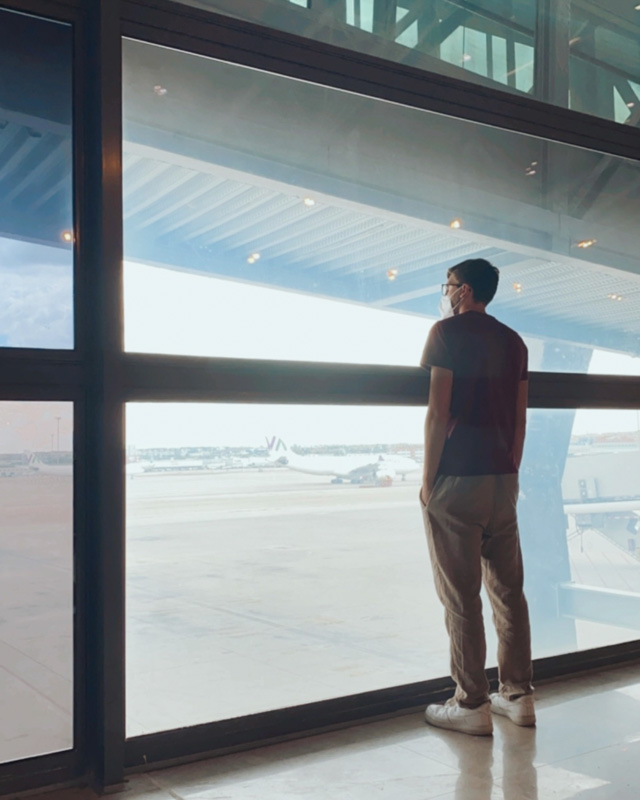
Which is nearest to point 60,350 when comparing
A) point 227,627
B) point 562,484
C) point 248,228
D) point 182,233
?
point 182,233

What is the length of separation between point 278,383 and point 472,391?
629 mm

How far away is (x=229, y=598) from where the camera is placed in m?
2.73

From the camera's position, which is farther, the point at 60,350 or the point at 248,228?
the point at 248,228

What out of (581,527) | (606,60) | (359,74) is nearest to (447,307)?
(359,74)

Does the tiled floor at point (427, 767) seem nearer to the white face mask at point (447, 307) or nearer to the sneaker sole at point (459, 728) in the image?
the sneaker sole at point (459, 728)

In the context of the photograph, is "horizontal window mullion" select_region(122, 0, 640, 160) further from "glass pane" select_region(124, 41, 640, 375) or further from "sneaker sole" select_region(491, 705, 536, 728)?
"sneaker sole" select_region(491, 705, 536, 728)

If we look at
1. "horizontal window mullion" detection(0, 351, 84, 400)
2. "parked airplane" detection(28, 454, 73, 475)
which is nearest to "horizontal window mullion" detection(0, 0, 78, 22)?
"horizontal window mullion" detection(0, 351, 84, 400)

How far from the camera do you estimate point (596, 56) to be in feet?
13.0

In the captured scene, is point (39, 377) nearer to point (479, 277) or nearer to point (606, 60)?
point (479, 277)

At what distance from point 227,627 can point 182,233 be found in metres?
1.24

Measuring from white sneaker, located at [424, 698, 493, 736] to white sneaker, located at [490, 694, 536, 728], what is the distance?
0.46 feet

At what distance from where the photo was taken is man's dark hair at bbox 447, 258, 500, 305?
2.86 m

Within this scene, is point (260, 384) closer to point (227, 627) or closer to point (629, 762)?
point (227, 627)

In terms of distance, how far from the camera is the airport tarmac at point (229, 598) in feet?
7.76
